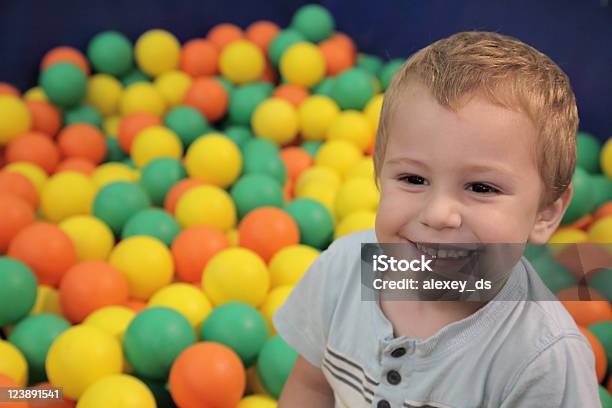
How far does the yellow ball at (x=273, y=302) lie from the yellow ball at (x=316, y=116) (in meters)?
0.66

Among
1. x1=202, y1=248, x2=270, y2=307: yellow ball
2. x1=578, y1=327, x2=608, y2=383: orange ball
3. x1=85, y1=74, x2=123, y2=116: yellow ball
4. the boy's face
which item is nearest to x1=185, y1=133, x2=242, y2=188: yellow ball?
x1=202, y1=248, x2=270, y2=307: yellow ball

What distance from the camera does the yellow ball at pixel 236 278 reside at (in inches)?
48.6

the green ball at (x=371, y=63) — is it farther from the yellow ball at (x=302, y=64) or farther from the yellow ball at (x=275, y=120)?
the yellow ball at (x=275, y=120)

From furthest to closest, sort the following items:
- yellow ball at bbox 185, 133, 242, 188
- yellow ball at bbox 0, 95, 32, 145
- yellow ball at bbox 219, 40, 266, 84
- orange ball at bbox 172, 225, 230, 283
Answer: yellow ball at bbox 219, 40, 266, 84 < yellow ball at bbox 0, 95, 32, 145 < yellow ball at bbox 185, 133, 242, 188 < orange ball at bbox 172, 225, 230, 283

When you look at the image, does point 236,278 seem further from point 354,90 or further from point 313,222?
point 354,90

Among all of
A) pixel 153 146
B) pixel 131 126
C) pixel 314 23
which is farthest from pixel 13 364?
pixel 314 23

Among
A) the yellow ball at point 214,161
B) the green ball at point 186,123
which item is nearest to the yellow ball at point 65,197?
the yellow ball at point 214,161

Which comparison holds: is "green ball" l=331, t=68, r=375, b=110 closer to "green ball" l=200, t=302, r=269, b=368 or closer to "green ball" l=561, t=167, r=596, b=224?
"green ball" l=561, t=167, r=596, b=224

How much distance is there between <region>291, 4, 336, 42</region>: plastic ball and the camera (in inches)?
82.9

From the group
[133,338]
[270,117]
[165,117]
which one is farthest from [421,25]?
[133,338]

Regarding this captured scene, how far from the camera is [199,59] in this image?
2.02 metres

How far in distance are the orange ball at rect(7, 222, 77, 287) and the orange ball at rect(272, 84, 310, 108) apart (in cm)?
78

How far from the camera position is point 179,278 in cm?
140

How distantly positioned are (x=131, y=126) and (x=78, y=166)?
185mm
